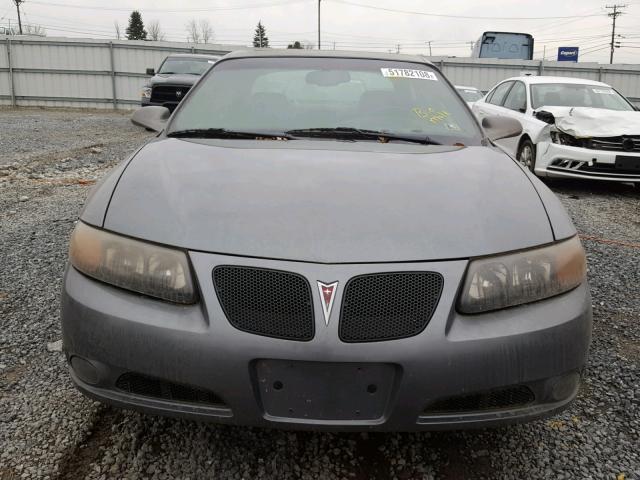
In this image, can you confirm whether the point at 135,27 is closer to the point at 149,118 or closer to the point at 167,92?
the point at 167,92

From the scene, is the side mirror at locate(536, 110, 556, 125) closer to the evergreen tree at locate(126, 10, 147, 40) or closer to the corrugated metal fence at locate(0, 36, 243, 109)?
the corrugated metal fence at locate(0, 36, 243, 109)

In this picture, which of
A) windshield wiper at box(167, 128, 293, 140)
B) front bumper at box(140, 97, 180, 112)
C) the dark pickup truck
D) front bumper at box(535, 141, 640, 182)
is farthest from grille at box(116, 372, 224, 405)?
front bumper at box(140, 97, 180, 112)

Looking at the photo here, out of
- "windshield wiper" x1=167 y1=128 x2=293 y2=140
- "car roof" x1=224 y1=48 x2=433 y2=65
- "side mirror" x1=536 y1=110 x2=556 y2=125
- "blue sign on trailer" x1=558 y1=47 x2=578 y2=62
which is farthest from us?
"blue sign on trailer" x1=558 y1=47 x2=578 y2=62

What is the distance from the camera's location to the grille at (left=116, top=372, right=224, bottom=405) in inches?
61.7

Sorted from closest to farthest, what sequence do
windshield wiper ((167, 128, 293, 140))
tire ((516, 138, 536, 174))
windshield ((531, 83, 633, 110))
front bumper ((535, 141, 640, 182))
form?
1. windshield wiper ((167, 128, 293, 140))
2. front bumper ((535, 141, 640, 182))
3. tire ((516, 138, 536, 174))
4. windshield ((531, 83, 633, 110))

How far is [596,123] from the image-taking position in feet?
22.3

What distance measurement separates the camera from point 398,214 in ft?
5.60

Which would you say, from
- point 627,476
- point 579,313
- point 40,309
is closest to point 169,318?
point 579,313

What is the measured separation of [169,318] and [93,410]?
2.78 feet

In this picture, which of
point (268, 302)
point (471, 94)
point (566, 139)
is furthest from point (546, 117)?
point (471, 94)

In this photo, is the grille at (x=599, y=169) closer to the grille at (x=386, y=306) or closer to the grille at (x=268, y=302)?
the grille at (x=386, y=306)

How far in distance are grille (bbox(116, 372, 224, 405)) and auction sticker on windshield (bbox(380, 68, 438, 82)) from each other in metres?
2.07

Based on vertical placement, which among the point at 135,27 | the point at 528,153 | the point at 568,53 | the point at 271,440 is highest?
the point at 135,27

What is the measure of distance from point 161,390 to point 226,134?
1.29 meters
